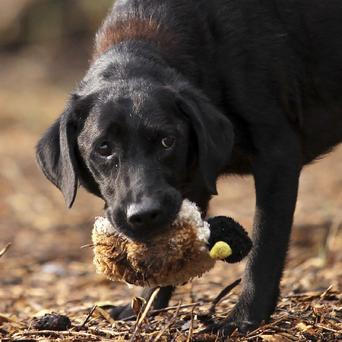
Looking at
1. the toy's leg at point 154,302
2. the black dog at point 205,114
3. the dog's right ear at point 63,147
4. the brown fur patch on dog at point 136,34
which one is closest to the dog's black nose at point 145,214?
the black dog at point 205,114

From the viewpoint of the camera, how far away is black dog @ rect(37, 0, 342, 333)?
398 centimetres

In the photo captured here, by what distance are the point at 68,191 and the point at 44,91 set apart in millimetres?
10412

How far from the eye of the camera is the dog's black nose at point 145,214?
3.64 meters

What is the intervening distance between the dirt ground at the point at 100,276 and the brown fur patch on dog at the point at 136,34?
3.42 feet

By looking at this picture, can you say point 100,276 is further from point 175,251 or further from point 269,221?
point 175,251

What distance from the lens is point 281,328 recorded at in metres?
4.08

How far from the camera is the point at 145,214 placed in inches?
143

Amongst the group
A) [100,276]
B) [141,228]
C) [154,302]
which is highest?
[141,228]

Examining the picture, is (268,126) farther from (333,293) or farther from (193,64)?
(333,293)

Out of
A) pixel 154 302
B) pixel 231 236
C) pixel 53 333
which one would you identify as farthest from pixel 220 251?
pixel 154 302

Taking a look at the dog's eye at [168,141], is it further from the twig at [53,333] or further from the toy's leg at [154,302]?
the toy's leg at [154,302]

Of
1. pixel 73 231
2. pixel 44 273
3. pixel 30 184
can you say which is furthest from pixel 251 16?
pixel 30 184

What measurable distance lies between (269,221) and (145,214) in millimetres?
946

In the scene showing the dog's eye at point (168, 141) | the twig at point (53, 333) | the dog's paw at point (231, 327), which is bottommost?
the dog's paw at point (231, 327)
